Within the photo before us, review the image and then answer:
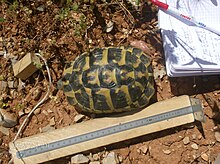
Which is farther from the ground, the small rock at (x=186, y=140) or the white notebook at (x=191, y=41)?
the white notebook at (x=191, y=41)

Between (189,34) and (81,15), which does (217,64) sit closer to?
(189,34)

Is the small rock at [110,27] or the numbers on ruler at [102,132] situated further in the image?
the small rock at [110,27]

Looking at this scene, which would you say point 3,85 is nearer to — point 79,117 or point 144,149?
point 79,117

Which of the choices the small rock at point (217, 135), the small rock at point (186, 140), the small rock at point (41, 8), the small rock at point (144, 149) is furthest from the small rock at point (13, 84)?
the small rock at point (217, 135)

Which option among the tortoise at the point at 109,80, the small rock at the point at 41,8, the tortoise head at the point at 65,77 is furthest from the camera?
the small rock at the point at 41,8

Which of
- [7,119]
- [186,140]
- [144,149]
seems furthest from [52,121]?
[186,140]

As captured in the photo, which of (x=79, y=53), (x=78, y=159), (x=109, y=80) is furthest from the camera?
(x=79, y=53)

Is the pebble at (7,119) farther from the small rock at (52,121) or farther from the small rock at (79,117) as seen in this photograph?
the small rock at (79,117)

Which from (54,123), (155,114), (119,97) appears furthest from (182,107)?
(54,123)
